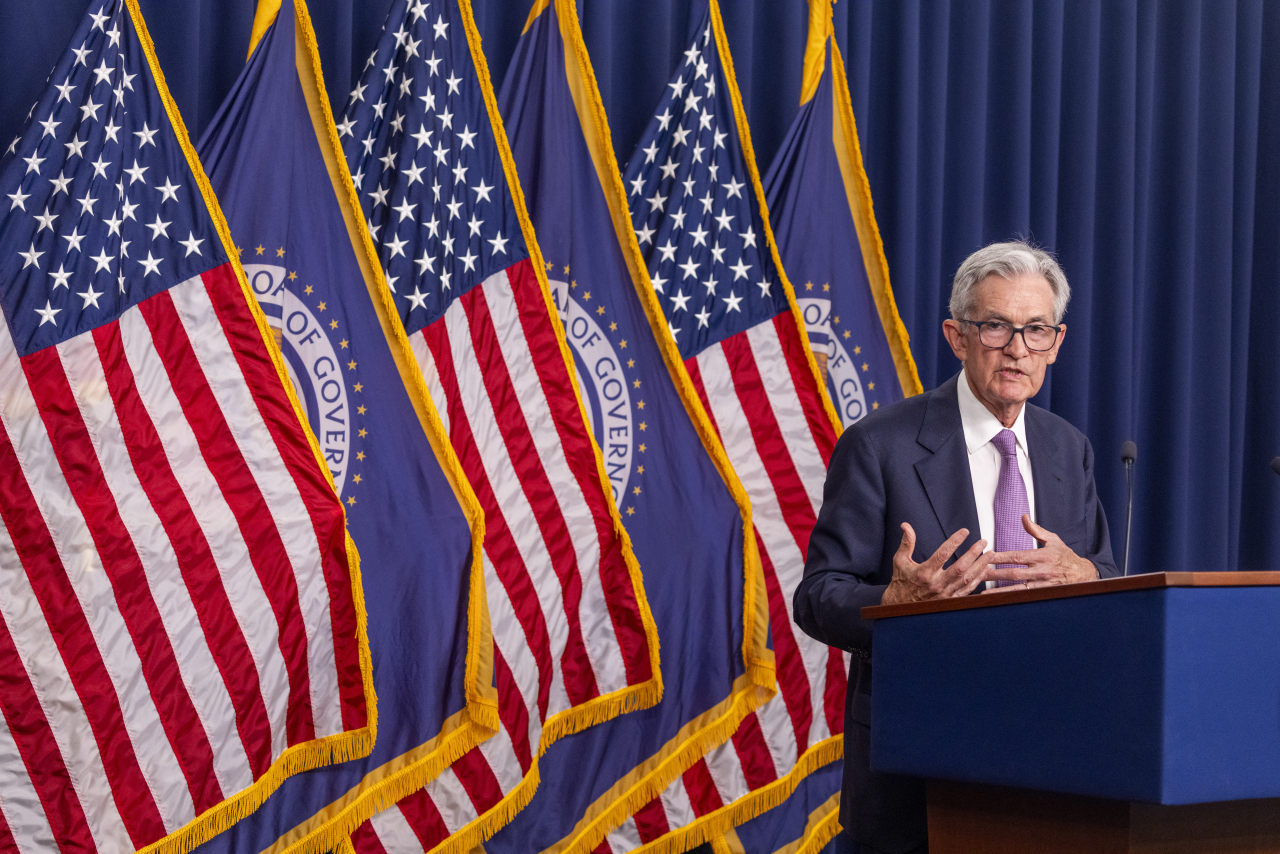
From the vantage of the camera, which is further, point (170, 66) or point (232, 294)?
point (170, 66)

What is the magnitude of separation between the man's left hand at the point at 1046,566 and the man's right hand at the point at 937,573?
3cm

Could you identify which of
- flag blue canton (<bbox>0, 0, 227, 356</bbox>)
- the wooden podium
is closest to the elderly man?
the wooden podium

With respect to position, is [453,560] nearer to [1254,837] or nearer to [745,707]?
[745,707]

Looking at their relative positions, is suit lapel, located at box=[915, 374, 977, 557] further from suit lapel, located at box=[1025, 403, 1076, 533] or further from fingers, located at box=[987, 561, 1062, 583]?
fingers, located at box=[987, 561, 1062, 583]

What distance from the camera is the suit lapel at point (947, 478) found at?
191 cm

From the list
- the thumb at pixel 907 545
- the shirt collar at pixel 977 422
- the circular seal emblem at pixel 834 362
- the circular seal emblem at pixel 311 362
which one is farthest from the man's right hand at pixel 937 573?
the circular seal emblem at pixel 834 362

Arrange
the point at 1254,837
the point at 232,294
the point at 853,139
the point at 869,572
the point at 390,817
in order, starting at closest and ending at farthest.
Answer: the point at 1254,837 < the point at 869,572 < the point at 232,294 < the point at 390,817 < the point at 853,139

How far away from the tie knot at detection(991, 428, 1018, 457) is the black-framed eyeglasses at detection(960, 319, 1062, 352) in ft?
0.48

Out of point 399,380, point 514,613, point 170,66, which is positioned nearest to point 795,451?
point 514,613

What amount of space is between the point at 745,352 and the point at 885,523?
5.29 ft

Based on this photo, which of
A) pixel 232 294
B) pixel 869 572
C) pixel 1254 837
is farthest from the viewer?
pixel 232 294

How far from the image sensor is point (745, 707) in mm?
3365

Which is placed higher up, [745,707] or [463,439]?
[463,439]

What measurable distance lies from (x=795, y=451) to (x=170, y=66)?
6.65 feet
